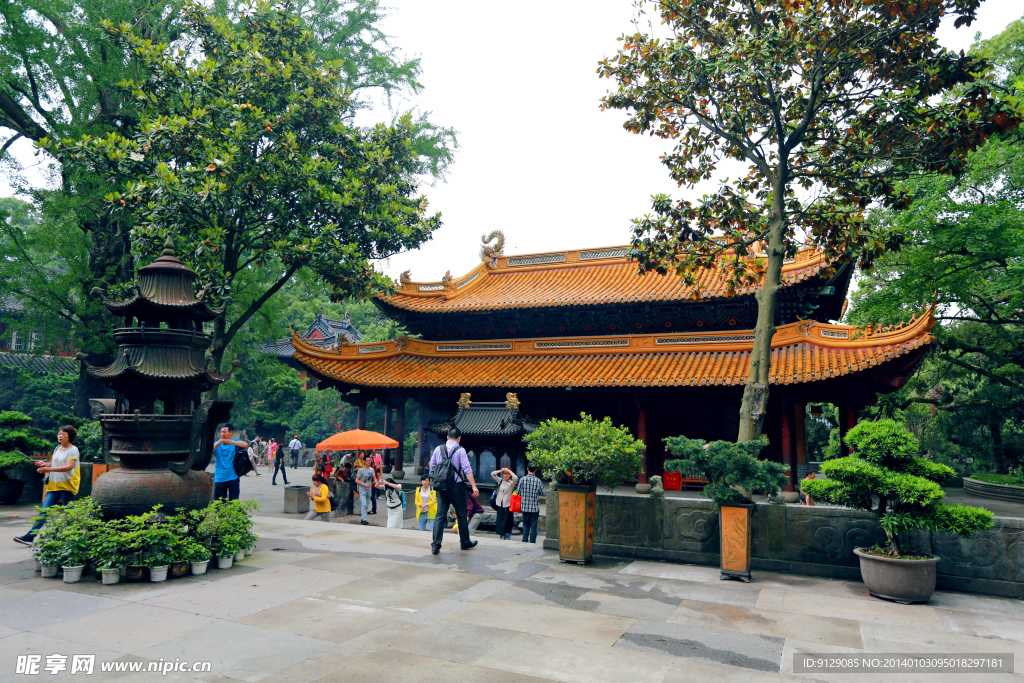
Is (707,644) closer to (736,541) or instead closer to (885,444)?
(736,541)

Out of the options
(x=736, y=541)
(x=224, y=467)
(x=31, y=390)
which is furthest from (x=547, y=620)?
(x=31, y=390)

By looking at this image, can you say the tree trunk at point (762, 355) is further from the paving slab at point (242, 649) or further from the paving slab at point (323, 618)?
the paving slab at point (242, 649)

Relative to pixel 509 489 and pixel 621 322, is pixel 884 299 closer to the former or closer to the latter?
pixel 621 322

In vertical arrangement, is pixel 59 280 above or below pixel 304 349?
above

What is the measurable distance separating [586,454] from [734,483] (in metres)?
1.82

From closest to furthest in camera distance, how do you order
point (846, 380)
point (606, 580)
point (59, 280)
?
point (606, 580), point (846, 380), point (59, 280)

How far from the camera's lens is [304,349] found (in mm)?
18984

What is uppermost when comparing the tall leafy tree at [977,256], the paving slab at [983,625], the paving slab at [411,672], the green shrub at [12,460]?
the tall leafy tree at [977,256]

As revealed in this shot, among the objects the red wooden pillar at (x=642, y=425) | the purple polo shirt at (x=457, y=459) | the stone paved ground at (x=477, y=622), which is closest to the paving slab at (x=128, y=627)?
the stone paved ground at (x=477, y=622)

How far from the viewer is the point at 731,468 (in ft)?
23.0

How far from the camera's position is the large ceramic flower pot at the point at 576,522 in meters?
7.45

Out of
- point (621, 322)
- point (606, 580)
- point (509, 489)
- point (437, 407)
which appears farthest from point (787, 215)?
point (437, 407)

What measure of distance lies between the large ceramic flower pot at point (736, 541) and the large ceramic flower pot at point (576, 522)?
5.35 feet

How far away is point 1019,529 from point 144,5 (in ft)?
69.8
